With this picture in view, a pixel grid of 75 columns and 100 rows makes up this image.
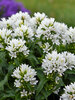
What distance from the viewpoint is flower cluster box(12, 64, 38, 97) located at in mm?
2814

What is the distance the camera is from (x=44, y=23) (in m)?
3.37

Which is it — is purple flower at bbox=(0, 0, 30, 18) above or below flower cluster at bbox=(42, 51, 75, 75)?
above

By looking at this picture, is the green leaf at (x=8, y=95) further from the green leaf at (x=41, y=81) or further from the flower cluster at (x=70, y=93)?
the flower cluster at (x=70, y=93)

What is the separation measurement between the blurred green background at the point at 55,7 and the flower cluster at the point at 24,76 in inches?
235

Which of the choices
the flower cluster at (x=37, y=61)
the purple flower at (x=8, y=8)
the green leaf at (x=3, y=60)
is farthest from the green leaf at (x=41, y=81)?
the purple flower at (x=8, y=8)

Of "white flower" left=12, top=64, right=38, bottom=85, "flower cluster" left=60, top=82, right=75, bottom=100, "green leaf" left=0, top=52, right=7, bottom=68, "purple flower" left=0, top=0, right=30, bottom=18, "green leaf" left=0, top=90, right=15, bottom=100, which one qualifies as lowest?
"flower cluster" left=60, top=82, right=75, bottom=100

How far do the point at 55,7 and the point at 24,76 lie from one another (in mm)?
7820

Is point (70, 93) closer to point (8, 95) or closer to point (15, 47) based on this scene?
point (8, 95)

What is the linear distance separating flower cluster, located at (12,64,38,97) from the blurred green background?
5967mm

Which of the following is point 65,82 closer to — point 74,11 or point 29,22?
point 29,22

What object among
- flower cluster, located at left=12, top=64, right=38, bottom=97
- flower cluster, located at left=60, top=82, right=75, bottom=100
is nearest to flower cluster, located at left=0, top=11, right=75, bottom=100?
flower cluster, located at left=12, top=64, right=38, bottom=97

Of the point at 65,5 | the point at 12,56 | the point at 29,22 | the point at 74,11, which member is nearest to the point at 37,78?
the point at 12,56

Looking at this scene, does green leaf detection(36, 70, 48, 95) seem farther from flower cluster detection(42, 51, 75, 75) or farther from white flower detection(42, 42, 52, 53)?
white flower detection(42, 42, 52, 53)

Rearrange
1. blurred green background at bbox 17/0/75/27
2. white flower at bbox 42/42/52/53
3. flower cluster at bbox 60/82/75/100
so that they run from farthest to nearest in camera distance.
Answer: blurred green background at bbox 17/0/75/27
white flower at bbox 42/42/52/53
flower cluster at bbox 60/82/75/100
